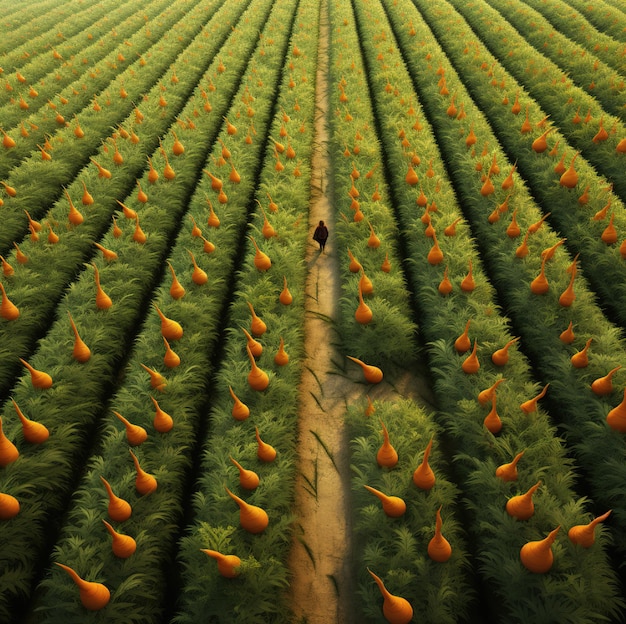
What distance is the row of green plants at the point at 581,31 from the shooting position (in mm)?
14000

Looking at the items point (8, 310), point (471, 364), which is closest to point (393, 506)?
point (471, 364)

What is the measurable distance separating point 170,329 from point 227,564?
3561 millimetres

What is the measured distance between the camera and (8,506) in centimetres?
444

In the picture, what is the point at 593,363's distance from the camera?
5703 millimetres

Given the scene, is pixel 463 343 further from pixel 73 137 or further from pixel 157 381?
pixel 73 137

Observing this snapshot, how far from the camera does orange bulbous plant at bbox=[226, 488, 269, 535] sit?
14.2 feet

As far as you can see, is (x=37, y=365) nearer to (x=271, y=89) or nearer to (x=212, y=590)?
(x=212, y=590)

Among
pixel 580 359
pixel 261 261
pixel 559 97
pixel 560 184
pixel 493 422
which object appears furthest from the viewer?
pixel 559 97

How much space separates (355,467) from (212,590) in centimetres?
203

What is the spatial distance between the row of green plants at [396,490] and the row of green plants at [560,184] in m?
3.47

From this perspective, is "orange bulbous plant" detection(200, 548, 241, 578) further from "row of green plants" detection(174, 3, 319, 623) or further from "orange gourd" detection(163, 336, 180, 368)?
"orange gourd" detection(163, 336, 180, 368)

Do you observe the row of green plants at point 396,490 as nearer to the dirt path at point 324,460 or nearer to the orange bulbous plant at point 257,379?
the dirt path at point 324,460

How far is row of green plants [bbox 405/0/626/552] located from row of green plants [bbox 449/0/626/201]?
2549 mm

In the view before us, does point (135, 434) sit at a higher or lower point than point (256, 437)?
higher
